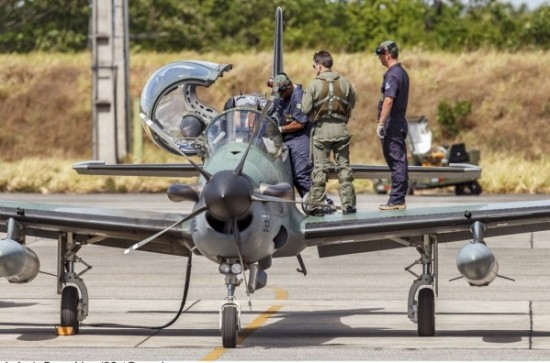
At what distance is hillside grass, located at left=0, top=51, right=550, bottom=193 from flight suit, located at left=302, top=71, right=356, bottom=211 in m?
33.6

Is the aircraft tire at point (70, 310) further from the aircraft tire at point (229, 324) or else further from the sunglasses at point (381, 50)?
the sunglasses at point (381, 50)

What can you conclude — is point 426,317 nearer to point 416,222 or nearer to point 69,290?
point 416,222

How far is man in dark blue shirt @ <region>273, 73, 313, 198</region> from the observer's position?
1552 cm

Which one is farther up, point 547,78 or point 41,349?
point 547,78

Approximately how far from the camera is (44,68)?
63.8m

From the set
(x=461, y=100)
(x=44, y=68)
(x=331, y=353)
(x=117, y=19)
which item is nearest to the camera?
(x=331, y=353)

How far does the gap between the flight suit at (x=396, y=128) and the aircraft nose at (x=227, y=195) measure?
3.46 metres

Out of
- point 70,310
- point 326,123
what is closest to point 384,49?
point 326,123

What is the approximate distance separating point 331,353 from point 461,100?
149 feet

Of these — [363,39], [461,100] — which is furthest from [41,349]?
[363,39]

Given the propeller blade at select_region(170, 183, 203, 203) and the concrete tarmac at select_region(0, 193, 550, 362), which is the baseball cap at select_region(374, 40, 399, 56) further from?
the propeller blade at select_region(170, 183, 203, 203)

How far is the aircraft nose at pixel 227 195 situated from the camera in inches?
476

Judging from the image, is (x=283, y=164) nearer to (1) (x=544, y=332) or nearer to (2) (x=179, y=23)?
(1) (x=544, y=332)

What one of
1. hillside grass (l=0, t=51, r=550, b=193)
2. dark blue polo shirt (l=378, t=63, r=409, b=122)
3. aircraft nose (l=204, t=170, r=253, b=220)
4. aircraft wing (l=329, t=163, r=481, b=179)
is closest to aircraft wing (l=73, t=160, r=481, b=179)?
aircraft wing (l=329, t=163, r=481, b=179)
